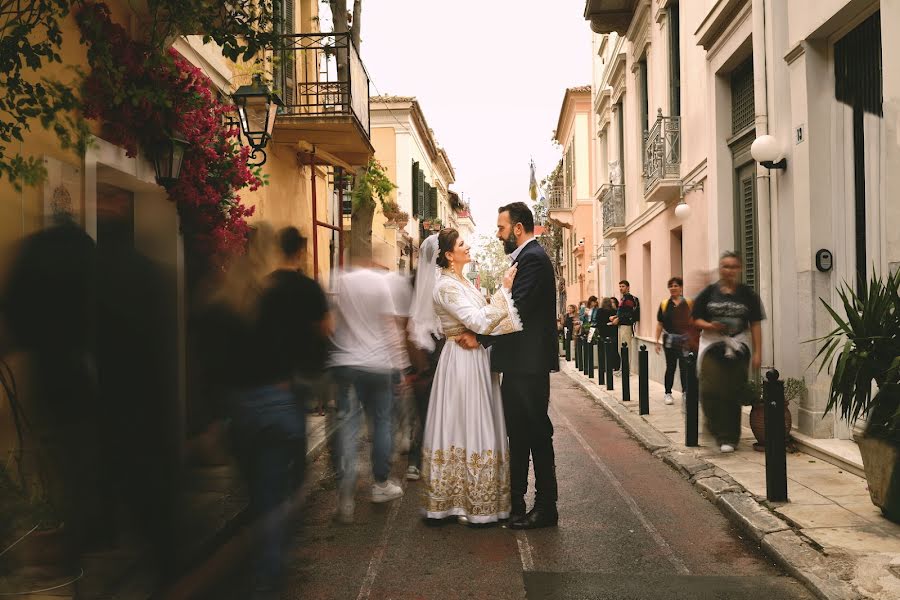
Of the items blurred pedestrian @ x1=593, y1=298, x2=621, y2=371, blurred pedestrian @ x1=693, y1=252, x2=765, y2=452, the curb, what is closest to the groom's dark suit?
the curb

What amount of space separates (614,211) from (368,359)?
15492 millimetres

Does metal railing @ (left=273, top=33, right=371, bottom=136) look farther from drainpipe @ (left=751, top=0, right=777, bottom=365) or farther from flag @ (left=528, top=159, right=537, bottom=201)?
flag @ (left=528, top=159, right=537, bottom=201)

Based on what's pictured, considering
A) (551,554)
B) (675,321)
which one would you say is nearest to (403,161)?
(675,321)

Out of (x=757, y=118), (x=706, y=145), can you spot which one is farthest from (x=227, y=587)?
(x=706, y=145)

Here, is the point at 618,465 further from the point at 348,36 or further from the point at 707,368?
the point at 348,36

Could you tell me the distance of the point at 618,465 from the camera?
7.94 m

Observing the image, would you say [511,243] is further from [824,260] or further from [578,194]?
[578,194]

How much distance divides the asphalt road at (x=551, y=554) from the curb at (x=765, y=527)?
0.09 m

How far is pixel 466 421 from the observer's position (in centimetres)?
560

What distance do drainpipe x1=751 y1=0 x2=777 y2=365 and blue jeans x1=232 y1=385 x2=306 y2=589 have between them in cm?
678

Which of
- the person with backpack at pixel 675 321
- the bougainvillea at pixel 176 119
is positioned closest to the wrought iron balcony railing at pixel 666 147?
the person with backpack at pixel 675 321

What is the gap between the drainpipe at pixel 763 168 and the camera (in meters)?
9.16

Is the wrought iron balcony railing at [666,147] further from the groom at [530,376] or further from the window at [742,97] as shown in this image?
the groom at [530,376]

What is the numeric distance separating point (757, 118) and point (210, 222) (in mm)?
5934
